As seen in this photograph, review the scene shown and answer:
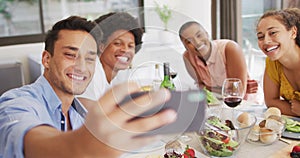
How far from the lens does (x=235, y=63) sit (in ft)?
8.01

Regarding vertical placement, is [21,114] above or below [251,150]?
above

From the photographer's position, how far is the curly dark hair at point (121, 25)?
25.8 inches

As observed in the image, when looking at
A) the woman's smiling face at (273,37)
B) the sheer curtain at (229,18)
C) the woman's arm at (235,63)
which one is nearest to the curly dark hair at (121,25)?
the woman's smiling face at (273,37)

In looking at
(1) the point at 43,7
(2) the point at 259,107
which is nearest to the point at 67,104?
(2) the point at 259,107

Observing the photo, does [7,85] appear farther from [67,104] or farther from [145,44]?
[145,44]

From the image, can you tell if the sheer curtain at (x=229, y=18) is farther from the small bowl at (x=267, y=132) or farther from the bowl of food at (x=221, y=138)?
the bowl of food at (x=221, y=138)

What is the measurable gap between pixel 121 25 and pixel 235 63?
1.89m

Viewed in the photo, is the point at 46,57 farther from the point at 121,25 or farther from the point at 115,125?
the point at 115,125

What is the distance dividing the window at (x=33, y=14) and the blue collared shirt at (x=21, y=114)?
2.73 metres

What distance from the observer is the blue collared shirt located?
24.1 inches

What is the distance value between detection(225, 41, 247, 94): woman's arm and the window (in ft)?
5.09

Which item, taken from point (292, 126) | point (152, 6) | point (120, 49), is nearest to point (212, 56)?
point (152, 6)

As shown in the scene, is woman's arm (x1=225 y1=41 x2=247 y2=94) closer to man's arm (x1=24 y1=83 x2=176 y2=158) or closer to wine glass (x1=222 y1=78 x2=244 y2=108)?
wine glass (x1=222 y1=78 x2=244 y2=108)

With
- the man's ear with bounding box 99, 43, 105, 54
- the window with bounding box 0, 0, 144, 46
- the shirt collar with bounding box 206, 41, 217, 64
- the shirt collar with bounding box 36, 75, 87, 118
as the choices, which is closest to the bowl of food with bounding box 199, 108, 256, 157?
the shirt collar with bounding box 36, 75, 87, 118
